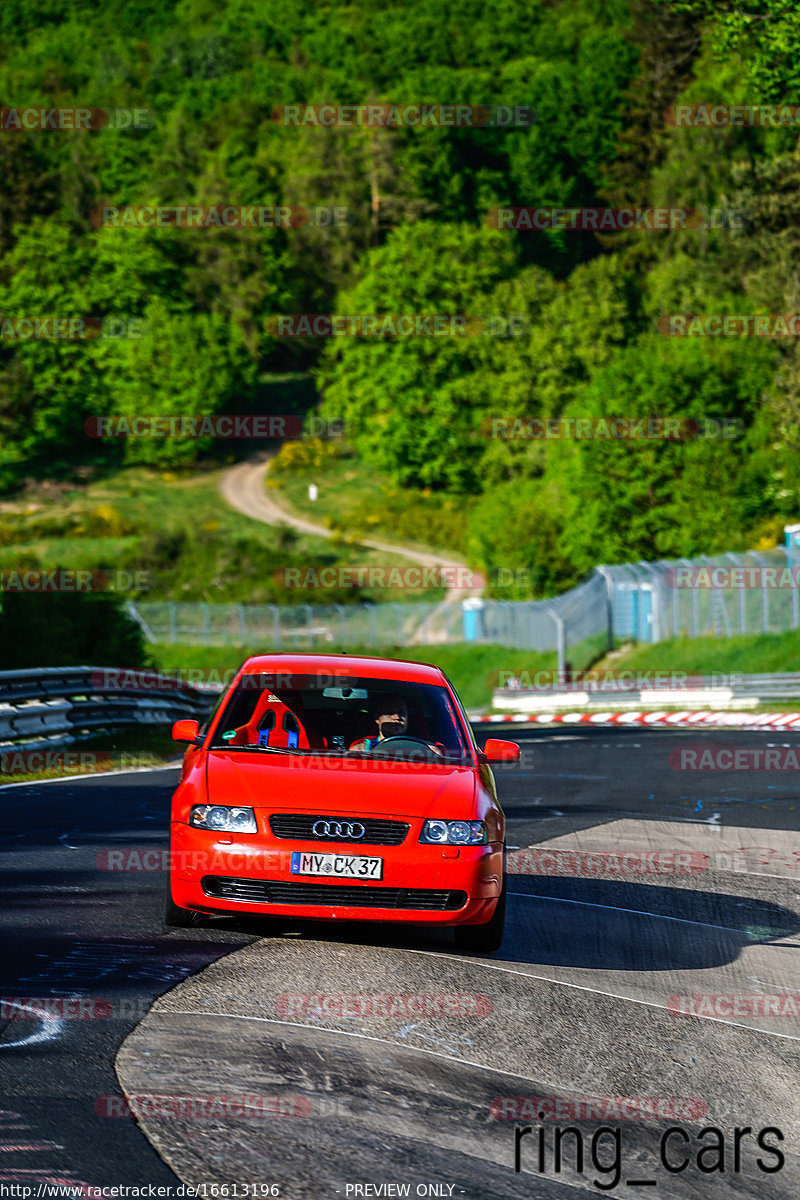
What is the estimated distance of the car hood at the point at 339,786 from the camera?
786cm

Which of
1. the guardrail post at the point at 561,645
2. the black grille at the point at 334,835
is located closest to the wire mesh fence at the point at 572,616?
the guardrail post at the point at 561,645

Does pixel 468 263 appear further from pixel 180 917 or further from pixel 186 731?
pixel 180 917

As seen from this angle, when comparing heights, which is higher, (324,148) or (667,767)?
(324,148)

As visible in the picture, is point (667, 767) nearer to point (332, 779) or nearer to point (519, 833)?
point (519, 833)

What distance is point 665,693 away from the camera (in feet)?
124

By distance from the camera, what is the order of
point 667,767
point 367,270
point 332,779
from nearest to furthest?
point 332,779, point 667,767, point 367,270

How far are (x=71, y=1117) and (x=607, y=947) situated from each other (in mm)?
4303

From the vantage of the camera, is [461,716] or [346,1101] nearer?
[346,1101]

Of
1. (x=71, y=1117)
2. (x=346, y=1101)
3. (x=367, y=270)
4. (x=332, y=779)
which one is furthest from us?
(x=367, y=270)

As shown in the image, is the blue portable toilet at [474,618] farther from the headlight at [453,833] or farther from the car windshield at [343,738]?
the headlight at [453,833]

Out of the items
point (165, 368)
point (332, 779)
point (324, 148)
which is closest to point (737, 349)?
point (165, 368)

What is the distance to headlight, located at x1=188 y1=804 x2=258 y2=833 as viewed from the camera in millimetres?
7809

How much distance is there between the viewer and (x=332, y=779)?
8172 millimetres

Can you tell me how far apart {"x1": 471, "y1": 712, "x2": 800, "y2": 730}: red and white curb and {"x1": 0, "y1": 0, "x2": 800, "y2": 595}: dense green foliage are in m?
19.5
